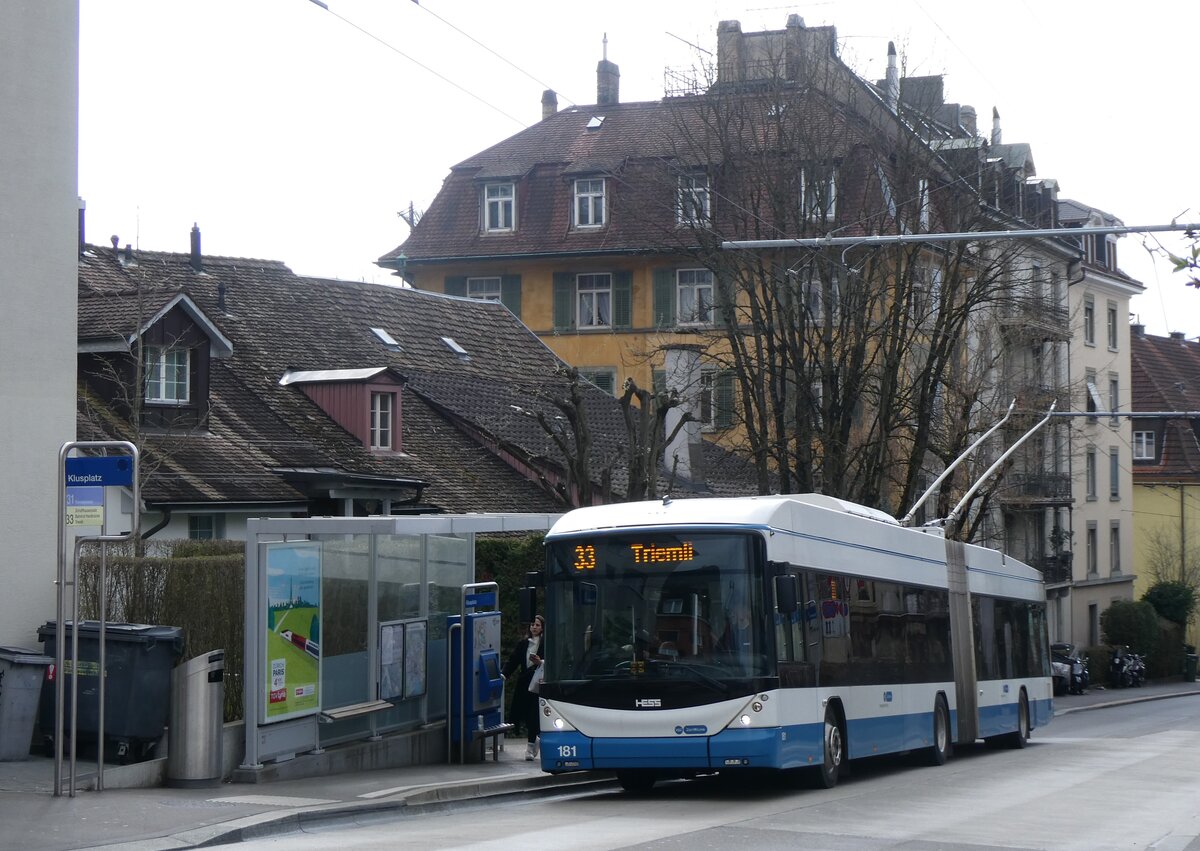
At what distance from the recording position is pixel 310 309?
40.4 m

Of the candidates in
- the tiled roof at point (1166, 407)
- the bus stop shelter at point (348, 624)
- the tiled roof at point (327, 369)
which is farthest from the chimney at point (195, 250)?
the tiled roof at point (1166, 407)

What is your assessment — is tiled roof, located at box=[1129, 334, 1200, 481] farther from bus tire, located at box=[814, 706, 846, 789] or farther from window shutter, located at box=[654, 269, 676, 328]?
bus tire, located at box=[814, 706, 846, 789]

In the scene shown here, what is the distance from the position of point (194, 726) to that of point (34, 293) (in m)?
5.37

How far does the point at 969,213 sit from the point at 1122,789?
16755 mm

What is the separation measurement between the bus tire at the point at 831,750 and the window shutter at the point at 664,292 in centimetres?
3518

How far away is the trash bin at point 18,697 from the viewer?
15.0 m

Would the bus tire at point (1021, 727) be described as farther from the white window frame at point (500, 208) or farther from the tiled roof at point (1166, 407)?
the tiled roof at point (1166, 407)

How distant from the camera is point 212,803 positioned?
44.1 feet

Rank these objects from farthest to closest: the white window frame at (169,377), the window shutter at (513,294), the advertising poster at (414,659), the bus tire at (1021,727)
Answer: the window shutter at (513,294) < the white window frame at (169,377) < the bus tire at (1021,727) < the advertising poster at (414,659)

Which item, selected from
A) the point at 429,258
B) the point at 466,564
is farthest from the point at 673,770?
the point at 429,258

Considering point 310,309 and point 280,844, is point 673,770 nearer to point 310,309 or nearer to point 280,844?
point 280,844

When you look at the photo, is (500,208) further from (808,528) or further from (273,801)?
(273,801)

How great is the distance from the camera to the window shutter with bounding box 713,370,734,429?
3428cm

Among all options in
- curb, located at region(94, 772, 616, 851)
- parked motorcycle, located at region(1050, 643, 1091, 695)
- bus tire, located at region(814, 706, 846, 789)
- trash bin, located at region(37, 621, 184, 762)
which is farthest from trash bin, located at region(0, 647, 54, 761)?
parked motorcycle, located at region(1050, 643, 1091, 695)
